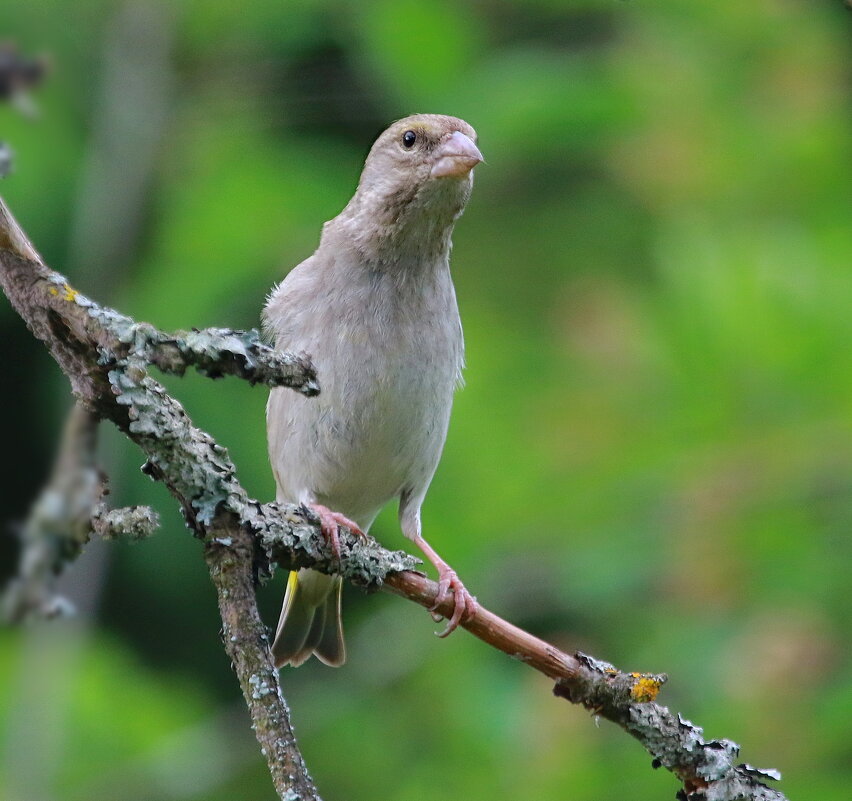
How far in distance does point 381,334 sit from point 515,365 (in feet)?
5.05

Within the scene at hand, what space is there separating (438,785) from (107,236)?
2.71 meters

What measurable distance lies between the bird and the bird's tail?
0.06m

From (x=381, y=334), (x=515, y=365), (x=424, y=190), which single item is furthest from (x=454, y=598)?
(x=515, y=365)

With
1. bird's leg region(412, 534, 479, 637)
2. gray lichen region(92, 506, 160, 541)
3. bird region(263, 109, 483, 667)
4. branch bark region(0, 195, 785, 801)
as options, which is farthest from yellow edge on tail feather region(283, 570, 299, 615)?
gray lichen region(92, 506, 160, 541)

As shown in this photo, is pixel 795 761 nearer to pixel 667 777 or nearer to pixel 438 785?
pixel 667 777

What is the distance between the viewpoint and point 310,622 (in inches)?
162

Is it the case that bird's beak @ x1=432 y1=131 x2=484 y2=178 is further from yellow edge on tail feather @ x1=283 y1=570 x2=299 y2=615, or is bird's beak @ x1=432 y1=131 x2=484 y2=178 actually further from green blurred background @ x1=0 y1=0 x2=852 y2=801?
yellow edge on tail feather @ x1=283 y1=570 x2=299 y2=615

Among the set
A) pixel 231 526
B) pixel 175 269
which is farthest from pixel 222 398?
pixel 231 526

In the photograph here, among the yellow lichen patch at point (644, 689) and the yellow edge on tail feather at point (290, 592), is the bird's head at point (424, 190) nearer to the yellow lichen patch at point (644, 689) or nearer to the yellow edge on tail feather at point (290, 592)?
the yellow edge on tail feather at point (290, 592)

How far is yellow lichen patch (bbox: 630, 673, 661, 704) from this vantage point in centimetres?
222

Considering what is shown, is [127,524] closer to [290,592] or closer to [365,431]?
[365,431]

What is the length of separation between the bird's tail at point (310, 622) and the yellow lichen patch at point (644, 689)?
1.88 m

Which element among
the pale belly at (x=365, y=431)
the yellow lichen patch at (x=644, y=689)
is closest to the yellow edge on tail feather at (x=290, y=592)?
the pale belly at (x=365, y=431)

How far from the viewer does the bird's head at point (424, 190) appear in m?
3.67
